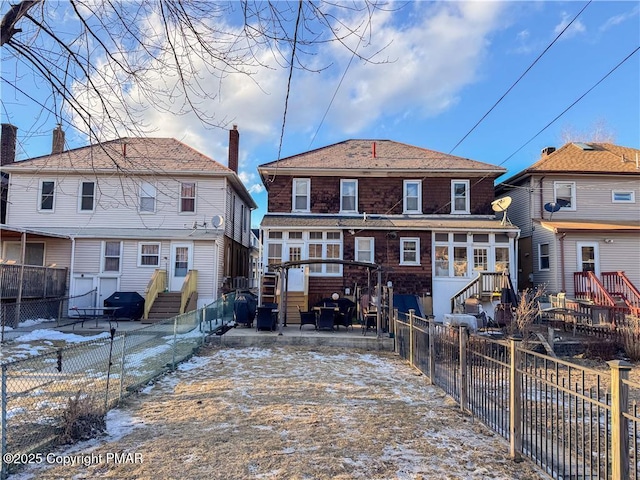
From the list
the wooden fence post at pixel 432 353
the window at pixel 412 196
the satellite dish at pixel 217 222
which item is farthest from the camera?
the window at pixel 412 196

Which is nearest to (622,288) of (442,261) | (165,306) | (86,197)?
(442,261)

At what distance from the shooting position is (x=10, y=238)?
59.3 ft

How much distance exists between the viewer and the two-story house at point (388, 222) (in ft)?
57.6

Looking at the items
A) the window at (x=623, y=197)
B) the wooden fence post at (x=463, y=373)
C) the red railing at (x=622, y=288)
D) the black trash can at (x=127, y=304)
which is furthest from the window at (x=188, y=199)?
the window at (x=623, y=197)

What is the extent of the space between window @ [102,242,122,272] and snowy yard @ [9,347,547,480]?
1214 centimetres

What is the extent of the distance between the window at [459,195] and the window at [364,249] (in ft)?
14.3

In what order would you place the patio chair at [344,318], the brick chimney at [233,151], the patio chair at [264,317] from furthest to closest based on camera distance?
the brick chimney at [233,151], the patio chair at [344,318], the patio chair at [264,317]

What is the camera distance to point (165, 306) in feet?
55.4

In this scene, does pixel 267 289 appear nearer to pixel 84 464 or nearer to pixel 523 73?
pixel 523 73

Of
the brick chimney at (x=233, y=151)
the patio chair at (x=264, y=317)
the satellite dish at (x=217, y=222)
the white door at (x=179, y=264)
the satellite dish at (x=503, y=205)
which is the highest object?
the brick chimney at (x=233, y=151)

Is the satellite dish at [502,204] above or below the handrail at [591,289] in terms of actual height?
above

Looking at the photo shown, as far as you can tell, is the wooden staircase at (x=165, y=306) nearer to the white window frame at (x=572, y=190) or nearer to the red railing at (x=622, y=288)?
the red railing at (x=622, y=288)

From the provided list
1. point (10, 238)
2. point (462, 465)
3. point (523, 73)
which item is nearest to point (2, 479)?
point (462, 465)

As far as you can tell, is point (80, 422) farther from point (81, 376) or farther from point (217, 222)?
point (217, 222)
